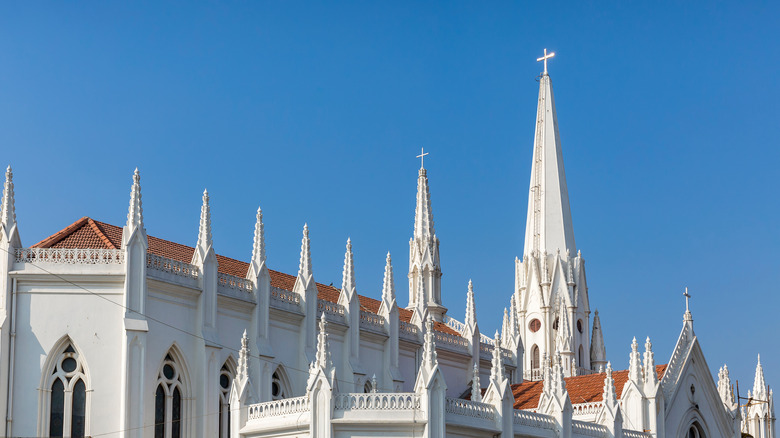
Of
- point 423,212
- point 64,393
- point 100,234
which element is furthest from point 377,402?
point 423,212

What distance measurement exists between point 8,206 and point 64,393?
6.39 m

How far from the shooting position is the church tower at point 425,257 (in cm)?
6316

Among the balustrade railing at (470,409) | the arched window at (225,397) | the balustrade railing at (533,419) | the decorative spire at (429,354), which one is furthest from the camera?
the arched window at (225,397)

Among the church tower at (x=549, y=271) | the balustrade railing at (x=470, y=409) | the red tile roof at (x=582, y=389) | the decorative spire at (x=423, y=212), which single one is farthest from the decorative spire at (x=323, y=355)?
the church tower at (x=549, y=271)

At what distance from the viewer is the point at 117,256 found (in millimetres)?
38000

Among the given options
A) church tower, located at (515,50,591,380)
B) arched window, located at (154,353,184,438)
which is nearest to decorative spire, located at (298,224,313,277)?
arched window, located at (154,353,184,438)

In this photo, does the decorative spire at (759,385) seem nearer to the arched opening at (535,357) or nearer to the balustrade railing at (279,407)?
the arched opening at (535,357)

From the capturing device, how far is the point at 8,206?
37781mm

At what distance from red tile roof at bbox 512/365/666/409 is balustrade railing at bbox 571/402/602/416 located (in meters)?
0.91

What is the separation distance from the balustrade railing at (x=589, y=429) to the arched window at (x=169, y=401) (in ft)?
47.2

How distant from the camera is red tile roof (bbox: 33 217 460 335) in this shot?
1551 inches

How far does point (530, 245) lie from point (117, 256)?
45.1 metres

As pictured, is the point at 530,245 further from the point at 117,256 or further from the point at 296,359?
the point at 117,256

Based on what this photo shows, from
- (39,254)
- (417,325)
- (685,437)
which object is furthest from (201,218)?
(685,437)
